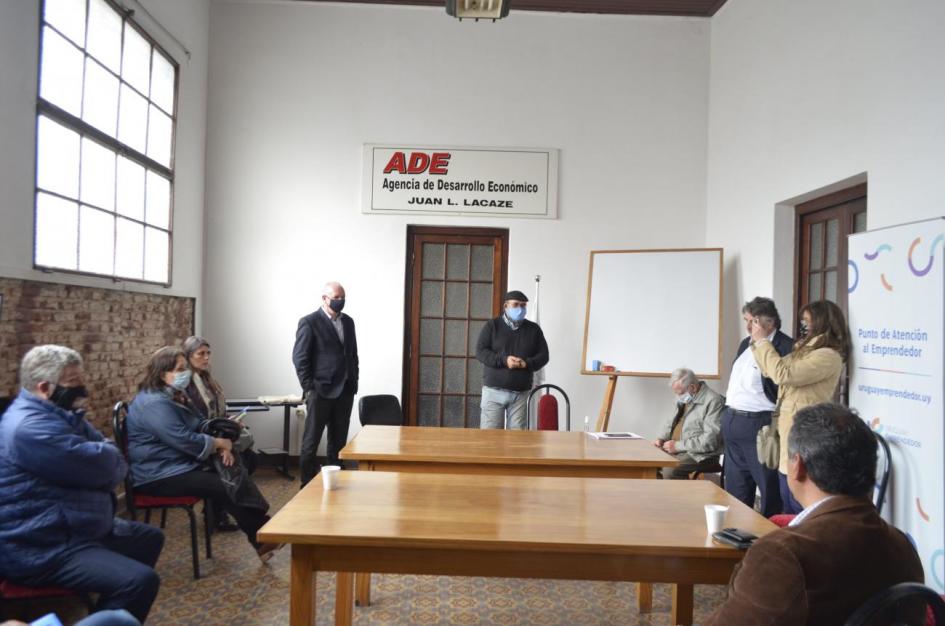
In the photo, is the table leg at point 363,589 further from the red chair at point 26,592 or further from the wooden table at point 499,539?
the red chair at point 26,592

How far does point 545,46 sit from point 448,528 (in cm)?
571

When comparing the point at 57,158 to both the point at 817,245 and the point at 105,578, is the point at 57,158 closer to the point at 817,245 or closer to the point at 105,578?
the point at 105,578

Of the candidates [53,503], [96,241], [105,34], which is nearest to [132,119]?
[105,34]

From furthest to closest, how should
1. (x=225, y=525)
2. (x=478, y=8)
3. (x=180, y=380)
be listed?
(x=225, y=525)
(x=180, y=380)
(x=478, y=8)

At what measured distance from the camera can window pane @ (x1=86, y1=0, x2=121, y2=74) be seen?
462cm

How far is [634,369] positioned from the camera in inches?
246

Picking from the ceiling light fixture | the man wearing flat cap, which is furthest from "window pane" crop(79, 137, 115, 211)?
the man wearing flat cap

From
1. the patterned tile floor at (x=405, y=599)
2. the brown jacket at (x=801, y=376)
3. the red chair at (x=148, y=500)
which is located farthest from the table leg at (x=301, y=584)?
the brown jacket at (x=801, y=376)

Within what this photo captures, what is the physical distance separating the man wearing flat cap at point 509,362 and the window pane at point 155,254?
2.67 metres

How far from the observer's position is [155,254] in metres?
5.72

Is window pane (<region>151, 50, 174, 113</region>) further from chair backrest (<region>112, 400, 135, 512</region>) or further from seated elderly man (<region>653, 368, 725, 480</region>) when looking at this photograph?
seated elderly man (<region>653, 368, 725, 480</region>)

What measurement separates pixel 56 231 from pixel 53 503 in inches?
89.6

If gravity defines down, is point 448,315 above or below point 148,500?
above

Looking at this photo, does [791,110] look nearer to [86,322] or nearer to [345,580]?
[345,580]
